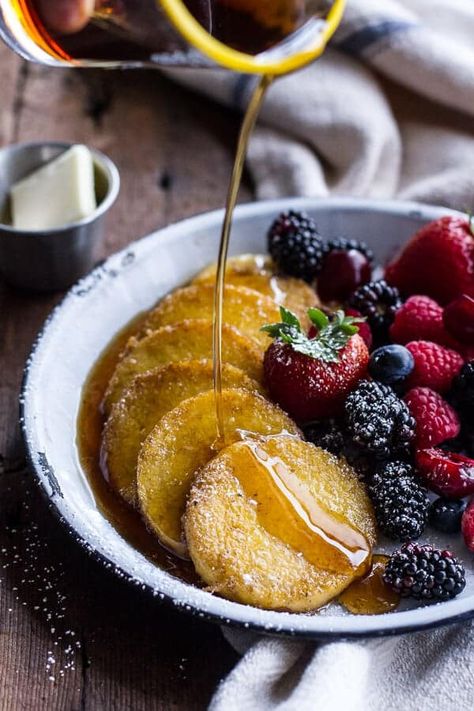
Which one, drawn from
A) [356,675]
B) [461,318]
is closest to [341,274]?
[461,318]

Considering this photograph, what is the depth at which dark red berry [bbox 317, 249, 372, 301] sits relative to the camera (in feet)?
7.44

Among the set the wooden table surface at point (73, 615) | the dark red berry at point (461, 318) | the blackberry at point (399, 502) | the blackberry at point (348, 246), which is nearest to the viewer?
the wooden table surface at point (73, 615)

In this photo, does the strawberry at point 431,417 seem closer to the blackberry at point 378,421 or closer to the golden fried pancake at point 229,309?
the blackberry at point 378,421

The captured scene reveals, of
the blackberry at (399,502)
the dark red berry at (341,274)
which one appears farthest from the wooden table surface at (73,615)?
the dark red berry at (341,274)

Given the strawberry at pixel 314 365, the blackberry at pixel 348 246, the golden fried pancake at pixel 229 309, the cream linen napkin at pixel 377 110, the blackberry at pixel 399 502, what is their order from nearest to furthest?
the blackberry at pixel 399 502, the strawberry at pixel 314 365, the golden fried pancake at pixel 229 309, the blackberry at pixel 348 246, the cream linen napkin at pixel 377 110

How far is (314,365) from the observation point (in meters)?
1.86

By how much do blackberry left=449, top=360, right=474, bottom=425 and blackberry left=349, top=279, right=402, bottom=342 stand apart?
26cm

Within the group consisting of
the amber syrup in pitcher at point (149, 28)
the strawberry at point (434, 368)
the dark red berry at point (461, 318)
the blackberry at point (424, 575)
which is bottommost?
the blackberry at point (424, 575)

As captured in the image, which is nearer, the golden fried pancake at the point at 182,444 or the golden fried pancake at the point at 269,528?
the golden fried pancake at the point at 269,528

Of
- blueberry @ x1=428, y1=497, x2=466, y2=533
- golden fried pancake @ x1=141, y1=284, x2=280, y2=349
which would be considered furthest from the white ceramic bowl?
golden fried pancake @ x1=141, y1=284, x2=280, y2=349

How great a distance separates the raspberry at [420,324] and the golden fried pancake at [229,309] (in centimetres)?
28

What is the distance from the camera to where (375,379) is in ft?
6.31

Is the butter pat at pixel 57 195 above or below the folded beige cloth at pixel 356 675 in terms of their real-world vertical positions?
above

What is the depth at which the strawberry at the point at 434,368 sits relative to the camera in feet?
6.39
